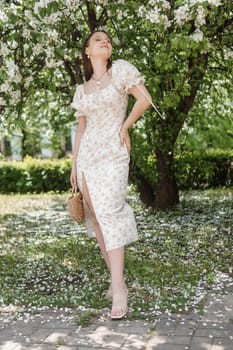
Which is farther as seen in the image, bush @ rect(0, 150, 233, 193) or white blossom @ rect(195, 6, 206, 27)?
bush @ rect(0, 150, 233, 193)

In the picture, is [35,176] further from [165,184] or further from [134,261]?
[134,261]

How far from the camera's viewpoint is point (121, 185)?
4.59 meters

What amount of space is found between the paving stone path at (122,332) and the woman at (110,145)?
0.34m

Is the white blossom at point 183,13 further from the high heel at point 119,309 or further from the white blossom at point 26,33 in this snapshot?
the high heel at point 119,309

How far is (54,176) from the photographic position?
16.1m

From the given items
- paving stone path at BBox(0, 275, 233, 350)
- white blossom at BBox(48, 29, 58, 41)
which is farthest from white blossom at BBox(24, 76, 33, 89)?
paving stone path at BBox(0, 275, 233, 350)

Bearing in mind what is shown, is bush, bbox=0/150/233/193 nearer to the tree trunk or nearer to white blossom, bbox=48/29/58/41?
the tree trunk

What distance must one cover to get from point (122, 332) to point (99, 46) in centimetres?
213

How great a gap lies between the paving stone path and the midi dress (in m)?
0.64

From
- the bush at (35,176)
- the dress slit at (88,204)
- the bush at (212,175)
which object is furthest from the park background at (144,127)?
the bush at (35,176)

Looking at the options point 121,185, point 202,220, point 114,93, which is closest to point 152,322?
point 121,185

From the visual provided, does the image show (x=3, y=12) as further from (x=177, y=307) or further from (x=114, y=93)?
(x=177, y=307)

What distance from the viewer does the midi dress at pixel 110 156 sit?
14.9 ft

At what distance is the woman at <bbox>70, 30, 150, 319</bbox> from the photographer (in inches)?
178
